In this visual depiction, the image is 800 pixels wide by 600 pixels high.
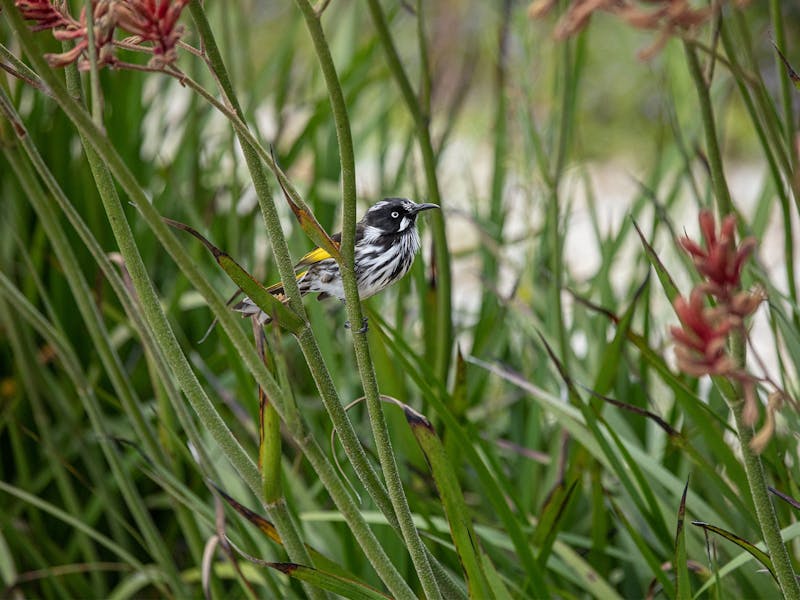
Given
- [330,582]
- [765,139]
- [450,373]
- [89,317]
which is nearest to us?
[330,582]

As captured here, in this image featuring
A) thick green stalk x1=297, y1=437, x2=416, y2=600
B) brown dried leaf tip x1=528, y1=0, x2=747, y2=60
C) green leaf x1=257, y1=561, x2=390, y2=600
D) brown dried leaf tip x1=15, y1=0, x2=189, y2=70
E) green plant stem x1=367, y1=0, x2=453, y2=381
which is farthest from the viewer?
green plant stem x1=367, y1=0, x2=453, y2=381

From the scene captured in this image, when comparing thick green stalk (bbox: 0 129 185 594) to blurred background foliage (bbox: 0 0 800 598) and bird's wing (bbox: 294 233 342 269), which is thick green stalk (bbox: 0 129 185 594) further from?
bird's wing (bbox: 294 233 342 269)

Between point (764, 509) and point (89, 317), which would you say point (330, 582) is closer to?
point (764, 509)

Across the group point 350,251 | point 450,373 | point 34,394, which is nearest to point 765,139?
point 350,251

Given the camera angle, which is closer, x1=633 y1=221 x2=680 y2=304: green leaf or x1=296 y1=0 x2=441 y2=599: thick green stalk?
x1=296 y1=0 x2=441 y2=599: thick green stalk

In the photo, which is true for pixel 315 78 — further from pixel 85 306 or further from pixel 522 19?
pixel 85 306

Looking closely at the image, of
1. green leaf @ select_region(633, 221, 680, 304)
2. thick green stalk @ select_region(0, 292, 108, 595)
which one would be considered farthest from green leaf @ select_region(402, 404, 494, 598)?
thick green stalk @ select_region(0, 292, 108, 595)
